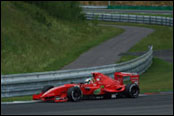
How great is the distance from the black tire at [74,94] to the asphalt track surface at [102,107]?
0.74ft

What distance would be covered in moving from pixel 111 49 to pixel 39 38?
5335 millimetres

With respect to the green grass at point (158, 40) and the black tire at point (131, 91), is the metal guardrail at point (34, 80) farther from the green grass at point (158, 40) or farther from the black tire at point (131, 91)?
the green grass at point (158, 40)

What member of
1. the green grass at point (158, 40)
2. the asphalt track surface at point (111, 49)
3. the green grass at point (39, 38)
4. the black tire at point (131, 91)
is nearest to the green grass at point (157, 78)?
the black tire at point (131, 91)

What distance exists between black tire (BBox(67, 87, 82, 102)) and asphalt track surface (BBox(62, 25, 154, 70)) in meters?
11.2

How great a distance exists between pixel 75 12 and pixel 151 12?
746 inches

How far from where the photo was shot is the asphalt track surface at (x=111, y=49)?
1127 inches

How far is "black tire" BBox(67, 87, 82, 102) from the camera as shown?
15672mm

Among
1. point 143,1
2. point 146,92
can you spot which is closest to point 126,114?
point 146,92

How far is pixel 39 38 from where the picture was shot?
115 ft

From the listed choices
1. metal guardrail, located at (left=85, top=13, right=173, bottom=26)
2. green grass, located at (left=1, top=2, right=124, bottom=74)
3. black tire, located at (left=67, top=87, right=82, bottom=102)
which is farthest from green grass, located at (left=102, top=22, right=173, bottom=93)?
black tire, located at (left=67, top=87, right=82, bottom=102)

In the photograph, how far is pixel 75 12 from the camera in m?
49.9

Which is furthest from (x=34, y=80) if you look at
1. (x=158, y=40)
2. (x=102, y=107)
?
(x=158, y=40)

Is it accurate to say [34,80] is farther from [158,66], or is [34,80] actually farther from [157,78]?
[158,66]

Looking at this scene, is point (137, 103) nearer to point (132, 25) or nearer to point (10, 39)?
point (10, 39)
